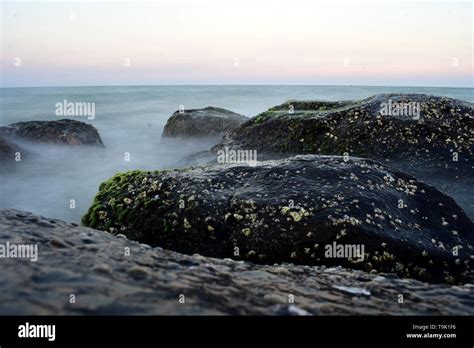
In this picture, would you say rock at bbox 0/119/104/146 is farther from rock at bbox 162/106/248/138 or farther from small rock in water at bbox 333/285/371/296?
small rock in water at bbox 333/285/371/296

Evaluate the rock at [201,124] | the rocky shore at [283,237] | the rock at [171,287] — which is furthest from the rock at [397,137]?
the rock at [201,124]

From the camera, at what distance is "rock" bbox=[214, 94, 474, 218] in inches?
438

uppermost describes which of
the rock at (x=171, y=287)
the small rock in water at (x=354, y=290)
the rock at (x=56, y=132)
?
the rock at (x=56, y=132)

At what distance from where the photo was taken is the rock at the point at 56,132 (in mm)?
20062

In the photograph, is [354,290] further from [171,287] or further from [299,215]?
[299,215]

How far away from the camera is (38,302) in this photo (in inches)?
117

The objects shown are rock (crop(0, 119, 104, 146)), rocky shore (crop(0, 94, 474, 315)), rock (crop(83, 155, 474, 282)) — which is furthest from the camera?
rock (crop(0, 119, 104, 146))

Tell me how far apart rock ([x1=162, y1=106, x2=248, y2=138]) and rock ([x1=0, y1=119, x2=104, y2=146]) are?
3854 millimetres

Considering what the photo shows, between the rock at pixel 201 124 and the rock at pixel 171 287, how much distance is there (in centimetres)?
1658

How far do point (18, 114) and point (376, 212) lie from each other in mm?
46645

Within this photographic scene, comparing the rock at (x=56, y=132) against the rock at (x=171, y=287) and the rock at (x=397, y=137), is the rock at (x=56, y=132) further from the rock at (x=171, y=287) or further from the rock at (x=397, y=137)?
the rock at (x=171, y=287)

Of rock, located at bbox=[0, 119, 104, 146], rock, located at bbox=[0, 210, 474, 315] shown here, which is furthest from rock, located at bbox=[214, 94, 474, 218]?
rock, located at bbox=[0, 119, 104, 146]
